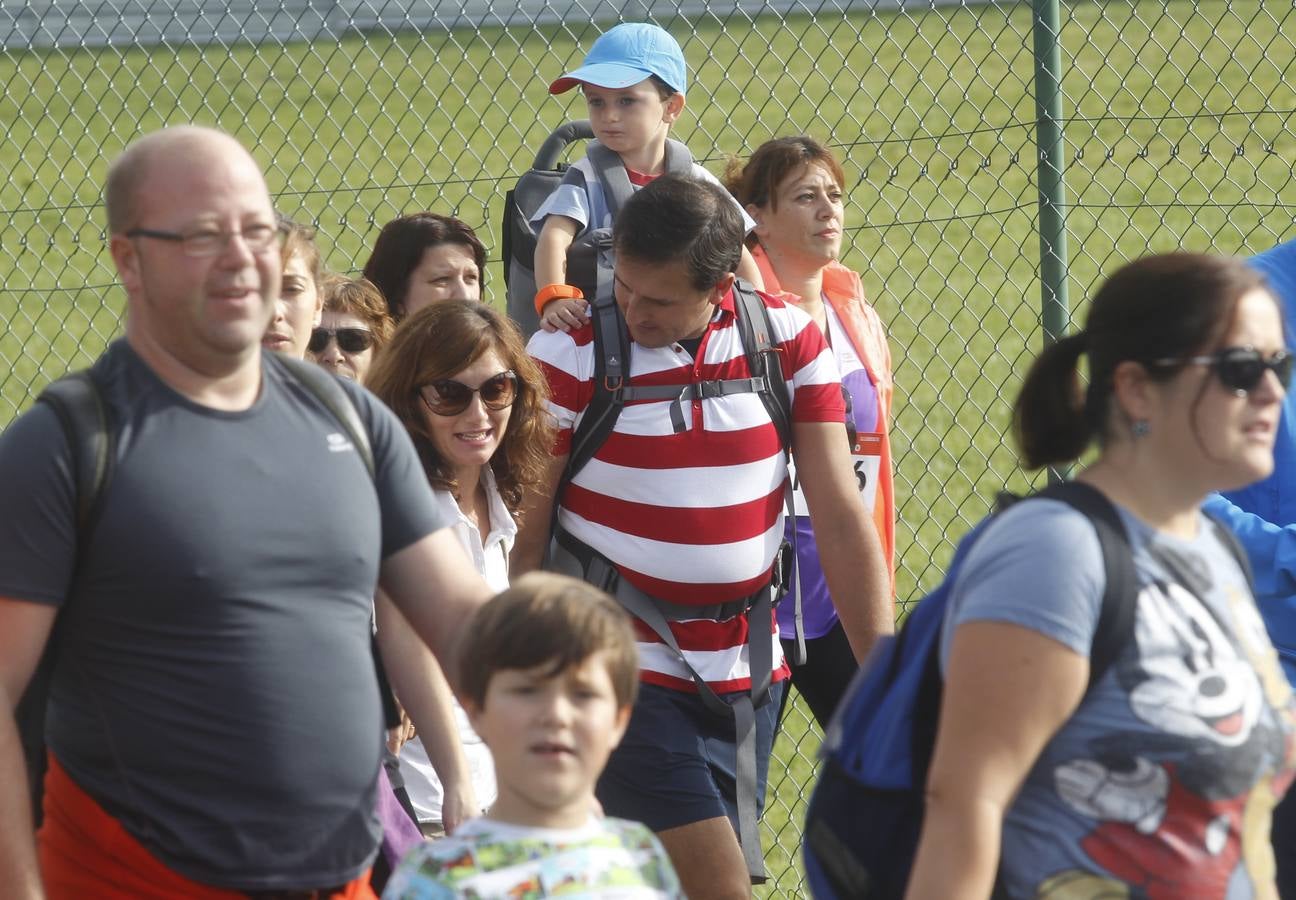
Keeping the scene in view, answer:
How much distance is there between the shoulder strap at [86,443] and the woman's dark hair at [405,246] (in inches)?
95.1

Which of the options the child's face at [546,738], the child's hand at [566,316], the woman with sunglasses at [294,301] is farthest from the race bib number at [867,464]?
the child's face at [546,738]

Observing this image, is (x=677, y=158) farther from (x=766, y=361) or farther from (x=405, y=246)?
(x=766, y=361)

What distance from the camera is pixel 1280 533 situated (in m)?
3.22

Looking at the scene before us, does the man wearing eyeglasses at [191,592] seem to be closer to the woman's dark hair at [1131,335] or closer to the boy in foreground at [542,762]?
the boy in foreground at [542,762]

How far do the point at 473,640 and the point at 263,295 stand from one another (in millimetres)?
549

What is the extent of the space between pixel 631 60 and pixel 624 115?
194 millimetres

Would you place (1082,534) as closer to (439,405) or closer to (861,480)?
(439,405)

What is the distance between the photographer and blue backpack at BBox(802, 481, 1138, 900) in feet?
7.48

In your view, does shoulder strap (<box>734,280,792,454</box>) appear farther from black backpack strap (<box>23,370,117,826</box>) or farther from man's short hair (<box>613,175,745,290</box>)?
black backpack strap (<box>23,370,117,826</box>)

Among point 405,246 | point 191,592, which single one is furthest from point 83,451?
point 405,246

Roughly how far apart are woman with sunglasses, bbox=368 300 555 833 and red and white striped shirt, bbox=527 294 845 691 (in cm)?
13

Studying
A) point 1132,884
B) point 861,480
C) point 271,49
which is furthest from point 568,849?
point 271,49

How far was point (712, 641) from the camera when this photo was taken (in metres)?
3.67

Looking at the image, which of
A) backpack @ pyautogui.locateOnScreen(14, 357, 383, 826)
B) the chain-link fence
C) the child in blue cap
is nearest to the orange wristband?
the child in blue cap
